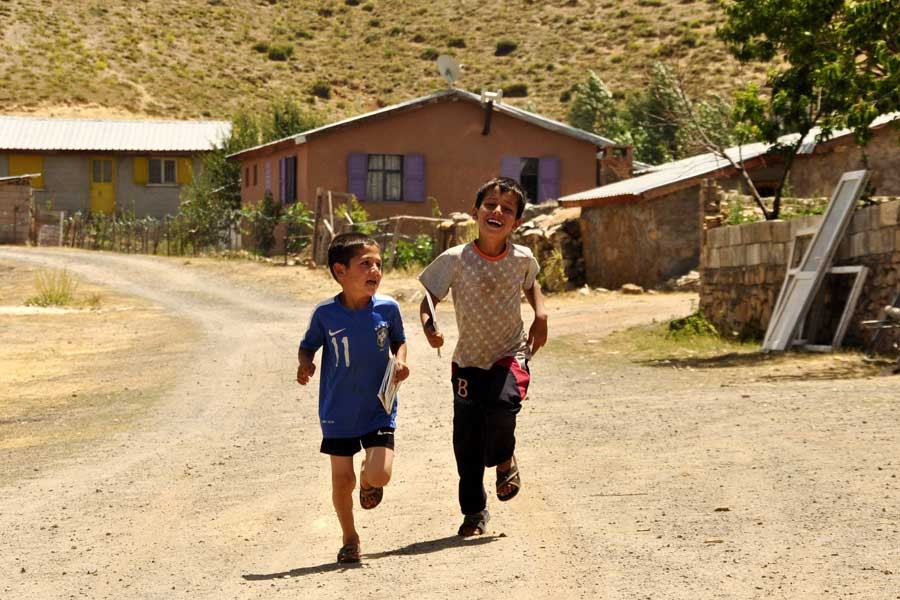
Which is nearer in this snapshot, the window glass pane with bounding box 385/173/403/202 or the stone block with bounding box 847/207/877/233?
the stone block with bounding box 847/207/877/233

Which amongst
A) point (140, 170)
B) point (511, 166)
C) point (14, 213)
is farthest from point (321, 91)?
point (511, 166)

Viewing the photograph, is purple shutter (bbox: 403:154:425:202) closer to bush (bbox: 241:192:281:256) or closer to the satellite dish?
the satellite dish

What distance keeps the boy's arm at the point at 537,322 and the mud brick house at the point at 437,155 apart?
31.1 meters

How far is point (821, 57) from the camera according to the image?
16.9m

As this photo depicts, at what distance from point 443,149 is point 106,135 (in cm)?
2198

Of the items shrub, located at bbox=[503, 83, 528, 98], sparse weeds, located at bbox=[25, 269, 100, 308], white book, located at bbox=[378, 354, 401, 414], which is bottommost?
sparse weeds, located at bbox=[25, 269, 100, 308]

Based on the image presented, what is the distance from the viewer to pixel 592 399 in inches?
533

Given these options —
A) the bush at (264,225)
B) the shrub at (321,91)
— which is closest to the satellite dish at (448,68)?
the bush at (264,225)

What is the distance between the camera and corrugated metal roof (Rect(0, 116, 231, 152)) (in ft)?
179

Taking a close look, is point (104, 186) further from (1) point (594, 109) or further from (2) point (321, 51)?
(2) point (321, 51)

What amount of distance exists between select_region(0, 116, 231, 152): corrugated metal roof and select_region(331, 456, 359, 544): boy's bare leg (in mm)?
48235

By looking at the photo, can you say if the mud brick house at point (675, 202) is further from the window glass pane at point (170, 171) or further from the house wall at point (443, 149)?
the window glass pane at point (170, 171)


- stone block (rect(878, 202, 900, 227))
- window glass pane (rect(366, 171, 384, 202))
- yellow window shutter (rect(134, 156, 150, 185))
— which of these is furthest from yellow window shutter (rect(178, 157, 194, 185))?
stone block (rect(878, 202, 900, 227))

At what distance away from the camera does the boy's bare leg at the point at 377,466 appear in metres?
6.35
